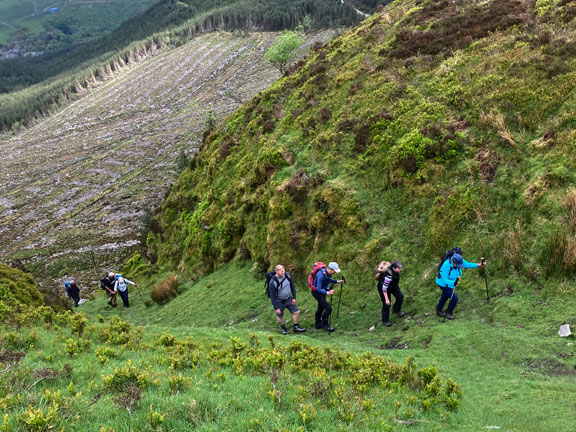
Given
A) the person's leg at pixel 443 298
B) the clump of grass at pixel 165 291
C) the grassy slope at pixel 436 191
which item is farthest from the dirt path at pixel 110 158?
the person's leg at pixel 443 298

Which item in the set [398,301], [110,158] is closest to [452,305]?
[398,301]

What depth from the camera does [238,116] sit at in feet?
102

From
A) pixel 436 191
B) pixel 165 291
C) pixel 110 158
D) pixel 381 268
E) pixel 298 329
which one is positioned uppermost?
pixel 110 158

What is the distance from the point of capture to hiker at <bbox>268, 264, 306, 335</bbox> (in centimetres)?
1302

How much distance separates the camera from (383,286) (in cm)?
1209

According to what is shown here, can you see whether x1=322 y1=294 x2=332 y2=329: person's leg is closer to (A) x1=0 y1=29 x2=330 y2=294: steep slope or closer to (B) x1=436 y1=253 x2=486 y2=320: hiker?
(B) x1=436 y1=253 x2=486 y2=320: hiker

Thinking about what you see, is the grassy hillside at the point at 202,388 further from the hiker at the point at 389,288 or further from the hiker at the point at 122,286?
the hiker at the point at 122,286

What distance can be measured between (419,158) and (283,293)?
7564mm

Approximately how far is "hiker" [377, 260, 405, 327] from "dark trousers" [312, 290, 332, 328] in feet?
5.87

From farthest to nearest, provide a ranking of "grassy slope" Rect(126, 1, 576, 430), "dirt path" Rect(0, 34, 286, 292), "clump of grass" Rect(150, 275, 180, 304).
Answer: "dirt path" Rect(0, 34, 286, 292)
"clump of grass" Rect(150, 275, 180, 304)
"grassy slope" Rect(126, 1, 576, 430)

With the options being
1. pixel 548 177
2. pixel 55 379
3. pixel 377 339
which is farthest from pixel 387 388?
pixel 548 177

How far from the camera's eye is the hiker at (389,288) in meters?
12.0

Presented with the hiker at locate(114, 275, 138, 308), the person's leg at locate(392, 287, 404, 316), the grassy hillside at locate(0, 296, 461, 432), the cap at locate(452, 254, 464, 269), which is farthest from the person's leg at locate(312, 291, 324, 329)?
the hiker at locate(114, 275, 138, 308)

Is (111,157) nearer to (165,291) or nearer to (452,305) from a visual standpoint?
(165,291)
